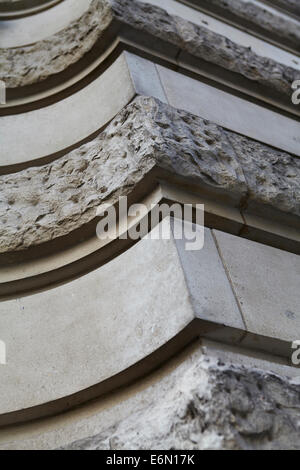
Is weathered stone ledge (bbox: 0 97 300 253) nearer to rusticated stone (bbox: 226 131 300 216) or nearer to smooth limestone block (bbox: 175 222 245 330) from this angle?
rusticated stone (bbox: 226 131 300 216)

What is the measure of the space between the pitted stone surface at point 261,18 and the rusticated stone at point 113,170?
2252 mm

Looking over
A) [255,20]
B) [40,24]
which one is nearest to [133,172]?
[40,24]

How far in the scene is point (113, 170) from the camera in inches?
78.3

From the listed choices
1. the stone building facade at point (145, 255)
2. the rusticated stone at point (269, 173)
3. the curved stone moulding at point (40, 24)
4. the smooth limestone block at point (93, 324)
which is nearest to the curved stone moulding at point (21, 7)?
the curved stone moulding at point (40, 24)

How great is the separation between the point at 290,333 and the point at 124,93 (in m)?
1.32

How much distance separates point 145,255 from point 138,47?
4.70 ft

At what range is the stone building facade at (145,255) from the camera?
4.58 feet

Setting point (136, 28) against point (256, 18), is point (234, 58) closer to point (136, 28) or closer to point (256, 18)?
point (136, 28)

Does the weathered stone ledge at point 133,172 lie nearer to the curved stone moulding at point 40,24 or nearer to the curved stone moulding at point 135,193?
the curved stone moulding at point 135,193

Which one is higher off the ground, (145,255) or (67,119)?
(67,119)

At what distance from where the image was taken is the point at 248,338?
154 cm
